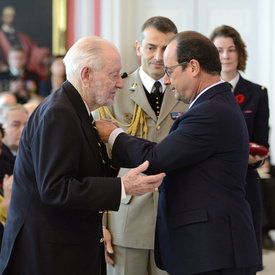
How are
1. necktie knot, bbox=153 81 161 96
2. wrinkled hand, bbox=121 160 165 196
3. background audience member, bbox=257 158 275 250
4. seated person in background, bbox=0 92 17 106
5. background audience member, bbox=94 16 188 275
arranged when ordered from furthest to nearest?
1. seated person in background, bbox=0 92 17 106
2. background audience member, bbox=257 158 275 250
3. necktie knot, bbox=153 81 161 96
4. background audience member, bbox=94 16 188 275
5. wrinkled hand, bbox=121 160 165 196

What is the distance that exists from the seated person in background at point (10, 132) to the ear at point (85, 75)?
1.49 meters

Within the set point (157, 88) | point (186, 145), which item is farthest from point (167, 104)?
point (186, 145)

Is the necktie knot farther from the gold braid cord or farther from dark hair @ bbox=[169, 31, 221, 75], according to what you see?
dark hair @ bbox=[169, 31, 221, 75]

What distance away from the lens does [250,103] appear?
3.36m

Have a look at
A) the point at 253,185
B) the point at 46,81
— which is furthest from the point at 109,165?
the point at 46,81

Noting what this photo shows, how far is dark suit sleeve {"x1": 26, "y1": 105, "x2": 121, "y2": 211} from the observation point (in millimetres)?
1934

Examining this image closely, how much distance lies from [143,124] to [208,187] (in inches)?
26.6

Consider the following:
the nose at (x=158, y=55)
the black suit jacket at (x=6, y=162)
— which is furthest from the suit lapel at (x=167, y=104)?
the black suit jacket at (x=6, y=162)

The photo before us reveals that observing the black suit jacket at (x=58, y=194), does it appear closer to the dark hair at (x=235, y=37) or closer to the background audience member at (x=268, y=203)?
the dark hair at (x=235, y=37)

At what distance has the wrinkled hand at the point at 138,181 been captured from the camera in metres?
2.05

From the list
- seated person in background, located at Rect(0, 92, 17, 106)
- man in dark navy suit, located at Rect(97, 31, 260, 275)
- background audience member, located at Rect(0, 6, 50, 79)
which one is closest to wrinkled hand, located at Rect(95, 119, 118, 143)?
man in dark navy suit, located at Rect(97, 31, 260, 275)

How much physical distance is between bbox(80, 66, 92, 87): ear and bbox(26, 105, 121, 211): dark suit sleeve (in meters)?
0.17

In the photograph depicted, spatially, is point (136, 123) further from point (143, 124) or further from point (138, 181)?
point (138, 181)

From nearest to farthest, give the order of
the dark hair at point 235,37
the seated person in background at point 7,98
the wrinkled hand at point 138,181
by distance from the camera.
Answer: the wrinkled hand at point 138,181 → the dark hair at point 235,37 → the seated person in background at point 7,98
